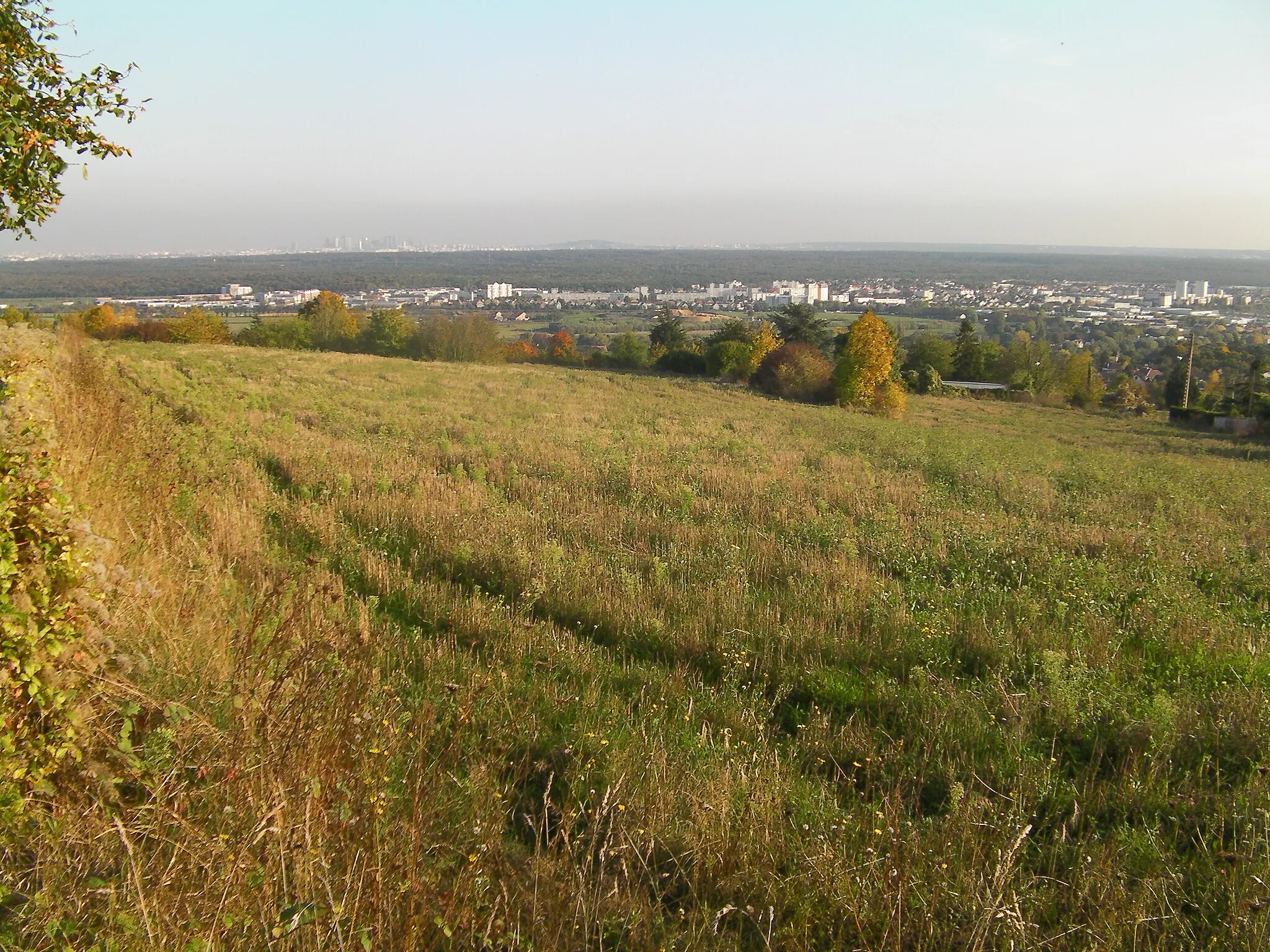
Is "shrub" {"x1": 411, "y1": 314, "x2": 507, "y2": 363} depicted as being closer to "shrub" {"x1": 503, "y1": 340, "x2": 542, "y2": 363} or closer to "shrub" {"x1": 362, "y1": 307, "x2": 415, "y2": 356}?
"shrub" {"x1": 362, "y1": 307, "x2": 415, "y2": 356}

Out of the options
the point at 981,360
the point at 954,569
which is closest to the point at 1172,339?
the point at 981,360

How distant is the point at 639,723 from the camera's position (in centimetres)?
447

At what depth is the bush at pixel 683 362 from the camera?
67.5 m

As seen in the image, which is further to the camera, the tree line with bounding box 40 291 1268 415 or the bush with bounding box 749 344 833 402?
the bush with bounding box 749 344 833 402

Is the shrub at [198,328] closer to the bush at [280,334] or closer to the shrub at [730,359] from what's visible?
the bush at [280,334]

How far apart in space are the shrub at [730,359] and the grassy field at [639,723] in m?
49.6

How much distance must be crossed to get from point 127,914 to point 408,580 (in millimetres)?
4310

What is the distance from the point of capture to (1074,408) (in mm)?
61062

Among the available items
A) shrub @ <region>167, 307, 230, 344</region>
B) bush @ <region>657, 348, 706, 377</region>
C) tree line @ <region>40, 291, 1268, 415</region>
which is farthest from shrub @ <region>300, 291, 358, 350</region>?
bush @ <region>657, 348, 706, 377</region>

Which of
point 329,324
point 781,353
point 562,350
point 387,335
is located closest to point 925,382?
point 781,353

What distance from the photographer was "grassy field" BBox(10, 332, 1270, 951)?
9.02 ft

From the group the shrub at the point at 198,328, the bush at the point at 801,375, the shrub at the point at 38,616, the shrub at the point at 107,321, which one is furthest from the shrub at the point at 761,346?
the shrub at the point at 38,616

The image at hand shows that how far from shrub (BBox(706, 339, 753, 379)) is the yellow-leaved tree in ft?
34.1

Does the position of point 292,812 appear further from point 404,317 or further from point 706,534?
point 404,317
